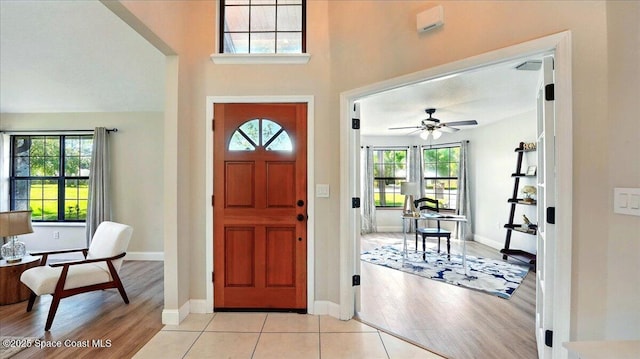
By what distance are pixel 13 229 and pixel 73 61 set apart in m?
2.23

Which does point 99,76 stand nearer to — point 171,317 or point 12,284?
point 12,284

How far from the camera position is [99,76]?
13.3ft

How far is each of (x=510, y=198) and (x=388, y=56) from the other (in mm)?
4305

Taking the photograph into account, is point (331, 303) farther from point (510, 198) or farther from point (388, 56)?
point (510, 198)

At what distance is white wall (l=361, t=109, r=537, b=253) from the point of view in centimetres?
503

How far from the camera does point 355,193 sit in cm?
282

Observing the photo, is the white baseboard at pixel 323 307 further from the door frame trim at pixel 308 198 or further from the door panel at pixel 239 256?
the door panel at pixel 239 256

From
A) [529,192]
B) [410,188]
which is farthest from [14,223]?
[529,192]

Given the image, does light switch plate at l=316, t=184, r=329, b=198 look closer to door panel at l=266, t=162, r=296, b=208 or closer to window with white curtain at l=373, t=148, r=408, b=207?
door panel at l=266, t=162, r=296, b=208

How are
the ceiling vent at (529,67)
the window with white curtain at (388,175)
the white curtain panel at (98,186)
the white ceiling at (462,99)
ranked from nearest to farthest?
the ceiling vent at (529,67), the white ceiling at (462,99), the white curtain panel at (98,186), the window with white curtain at (388,175)

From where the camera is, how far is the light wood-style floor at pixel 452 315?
7.63ft

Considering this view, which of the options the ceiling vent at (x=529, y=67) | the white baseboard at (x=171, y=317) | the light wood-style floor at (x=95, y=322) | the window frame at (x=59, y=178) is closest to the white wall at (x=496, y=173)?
the ceiling vent at (x=529, y=67)

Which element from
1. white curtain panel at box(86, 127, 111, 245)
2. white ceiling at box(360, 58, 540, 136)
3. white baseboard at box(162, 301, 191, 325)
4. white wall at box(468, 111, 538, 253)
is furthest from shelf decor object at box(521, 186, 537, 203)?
white curtain panel at box(86, 127, 111, 245)

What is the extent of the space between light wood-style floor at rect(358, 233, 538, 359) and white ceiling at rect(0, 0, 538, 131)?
91.8 inches
